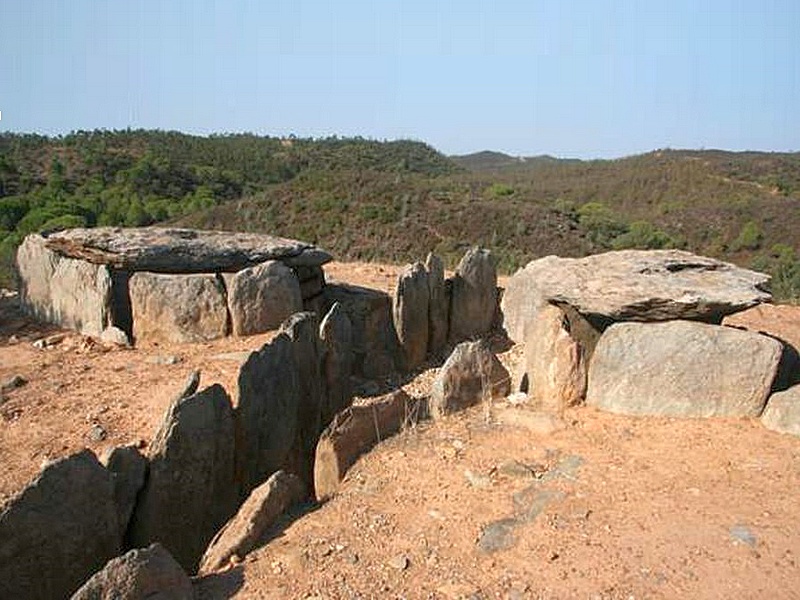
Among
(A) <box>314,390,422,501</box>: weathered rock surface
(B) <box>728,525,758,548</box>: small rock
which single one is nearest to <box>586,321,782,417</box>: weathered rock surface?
(B) <box>728,525,758,548</box>: small rock

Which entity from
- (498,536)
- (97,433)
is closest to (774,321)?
(498,536)

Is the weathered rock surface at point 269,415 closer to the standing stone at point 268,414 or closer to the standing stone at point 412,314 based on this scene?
the standing stone at point 268,414

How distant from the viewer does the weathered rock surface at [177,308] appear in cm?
803

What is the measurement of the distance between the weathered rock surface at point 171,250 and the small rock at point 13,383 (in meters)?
1.77

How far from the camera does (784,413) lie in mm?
5188

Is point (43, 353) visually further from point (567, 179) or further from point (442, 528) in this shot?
point (567, 179)

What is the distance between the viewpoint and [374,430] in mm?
5152

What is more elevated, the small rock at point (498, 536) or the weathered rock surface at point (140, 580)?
the weathered rock surface at point (140, 580)

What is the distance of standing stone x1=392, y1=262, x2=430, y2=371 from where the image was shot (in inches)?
323

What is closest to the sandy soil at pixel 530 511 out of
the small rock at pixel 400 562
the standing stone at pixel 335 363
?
the small rock at pixel 400 562

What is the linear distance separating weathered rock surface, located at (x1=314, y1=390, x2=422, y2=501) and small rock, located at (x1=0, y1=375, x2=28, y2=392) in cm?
353

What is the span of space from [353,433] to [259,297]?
11.4 feet

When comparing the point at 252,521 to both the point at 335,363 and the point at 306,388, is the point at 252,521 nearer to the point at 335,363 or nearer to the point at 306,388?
the point at 306,388

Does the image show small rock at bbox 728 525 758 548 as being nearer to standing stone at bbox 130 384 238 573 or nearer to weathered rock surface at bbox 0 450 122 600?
standing stone at bbox 130 384 238 573
